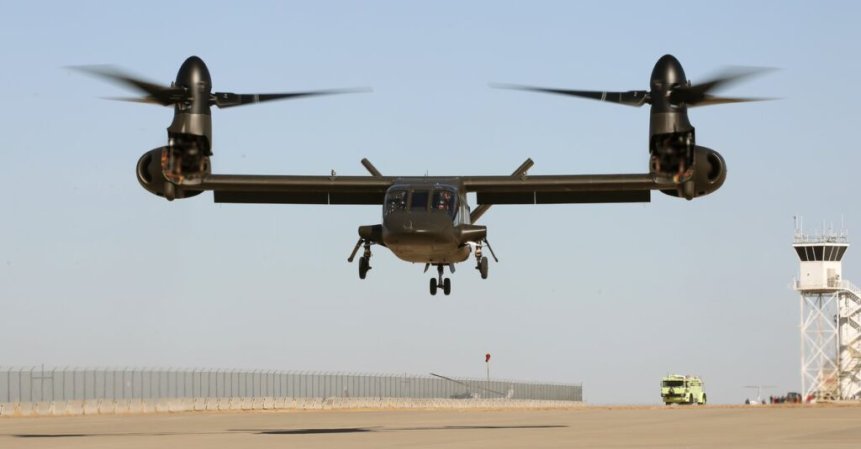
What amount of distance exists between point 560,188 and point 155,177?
11742mm

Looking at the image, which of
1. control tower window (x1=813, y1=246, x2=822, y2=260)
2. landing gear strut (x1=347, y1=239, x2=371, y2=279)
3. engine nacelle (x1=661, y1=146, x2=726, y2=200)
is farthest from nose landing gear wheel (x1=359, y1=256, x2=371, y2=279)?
control tower window (x1=813, y1=246, x2=822, y2=260)

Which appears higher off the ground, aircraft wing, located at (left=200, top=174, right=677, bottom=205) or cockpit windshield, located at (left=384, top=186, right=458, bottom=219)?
aircraft wing, located at (left=200, top=174, right=677, bottom=205)

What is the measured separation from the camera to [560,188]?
130 feet

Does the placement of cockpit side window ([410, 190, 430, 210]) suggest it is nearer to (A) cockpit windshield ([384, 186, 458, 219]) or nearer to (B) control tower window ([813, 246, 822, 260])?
(A) cockpit windshield ([384, 186, 458, 219])

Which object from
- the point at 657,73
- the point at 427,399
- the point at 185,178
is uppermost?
the point at 657,73

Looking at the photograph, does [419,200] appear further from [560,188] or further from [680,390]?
[680,390]

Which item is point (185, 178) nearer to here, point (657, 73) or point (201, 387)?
point (657, 73)

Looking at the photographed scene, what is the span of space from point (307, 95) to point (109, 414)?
81.6 feet

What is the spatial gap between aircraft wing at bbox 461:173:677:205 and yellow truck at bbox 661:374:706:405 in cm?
4996

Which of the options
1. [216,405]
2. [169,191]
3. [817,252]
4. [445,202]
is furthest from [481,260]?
[817,252]

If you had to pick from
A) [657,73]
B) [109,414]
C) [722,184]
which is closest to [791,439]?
[722,184]

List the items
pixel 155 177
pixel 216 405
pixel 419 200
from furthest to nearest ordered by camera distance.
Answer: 1. pixel 216 405
2. pixel 419 200
3. pixel 155 177

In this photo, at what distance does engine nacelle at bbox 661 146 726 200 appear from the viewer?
34.8 meters

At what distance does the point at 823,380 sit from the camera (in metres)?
102
